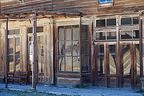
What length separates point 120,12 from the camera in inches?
403

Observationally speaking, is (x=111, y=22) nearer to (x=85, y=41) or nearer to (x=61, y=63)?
(x=85, y=41)

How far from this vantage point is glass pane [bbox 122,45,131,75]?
10.1 metres

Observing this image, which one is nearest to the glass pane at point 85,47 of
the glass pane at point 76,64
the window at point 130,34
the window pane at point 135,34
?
the glass pane at point 76,64

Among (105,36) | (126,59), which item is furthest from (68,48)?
(126,59)

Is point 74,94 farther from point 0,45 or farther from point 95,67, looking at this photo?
point 0,45

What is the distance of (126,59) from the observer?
1016 cm

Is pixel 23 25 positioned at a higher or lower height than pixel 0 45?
higher

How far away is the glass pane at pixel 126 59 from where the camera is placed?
10088 mm

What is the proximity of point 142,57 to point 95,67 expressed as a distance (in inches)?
87.4

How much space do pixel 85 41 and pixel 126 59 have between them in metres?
2.11

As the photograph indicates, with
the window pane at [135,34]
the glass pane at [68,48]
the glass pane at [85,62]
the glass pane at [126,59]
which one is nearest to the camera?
the window pane at [135,34]

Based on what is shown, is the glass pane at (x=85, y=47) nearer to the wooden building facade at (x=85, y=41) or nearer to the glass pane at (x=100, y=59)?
the wooden building facade at (x=85, y=41)

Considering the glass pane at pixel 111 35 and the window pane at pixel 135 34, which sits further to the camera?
the glass pane at pixel 111 35

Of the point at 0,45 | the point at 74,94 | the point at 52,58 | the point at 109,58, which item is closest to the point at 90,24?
the point at 109,58
